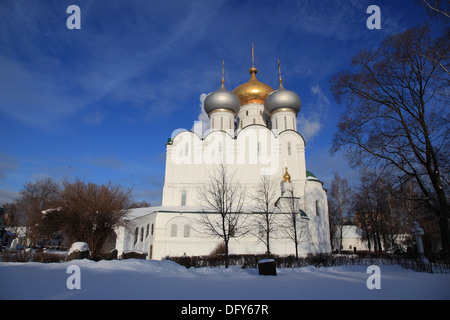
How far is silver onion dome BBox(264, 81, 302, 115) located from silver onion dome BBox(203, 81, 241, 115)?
11.8ft

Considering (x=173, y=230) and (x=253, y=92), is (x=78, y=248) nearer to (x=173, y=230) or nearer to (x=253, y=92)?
(x=173, y=230)

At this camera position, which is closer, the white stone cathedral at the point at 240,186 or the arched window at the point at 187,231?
the white stone cathedral at the point at 240,186

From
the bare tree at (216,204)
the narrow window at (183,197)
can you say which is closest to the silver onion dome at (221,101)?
the bare tree at (216,204)

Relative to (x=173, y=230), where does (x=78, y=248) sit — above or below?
below

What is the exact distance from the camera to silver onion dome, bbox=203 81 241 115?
2823 cm

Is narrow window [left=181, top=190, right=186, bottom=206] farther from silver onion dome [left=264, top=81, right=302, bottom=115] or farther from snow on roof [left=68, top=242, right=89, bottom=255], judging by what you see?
silver onion dome [left=264, top=81, right=302, bottom=115]

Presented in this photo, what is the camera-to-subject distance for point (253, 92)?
31.7 meters

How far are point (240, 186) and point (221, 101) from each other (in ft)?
32.0

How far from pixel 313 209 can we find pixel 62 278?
2150 cm

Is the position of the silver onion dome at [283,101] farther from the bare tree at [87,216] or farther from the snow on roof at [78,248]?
the snow on roof at [78,248]

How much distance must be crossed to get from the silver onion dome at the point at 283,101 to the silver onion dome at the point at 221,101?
360cm

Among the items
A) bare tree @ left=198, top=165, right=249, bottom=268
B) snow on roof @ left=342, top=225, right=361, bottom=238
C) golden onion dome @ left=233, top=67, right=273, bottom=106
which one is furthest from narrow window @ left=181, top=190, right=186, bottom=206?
snow on roof @ left=342, top=225, right=361, bottom=238

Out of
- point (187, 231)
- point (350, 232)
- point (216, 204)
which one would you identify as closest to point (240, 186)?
point (216, 204)

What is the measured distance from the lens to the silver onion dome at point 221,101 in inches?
1112
